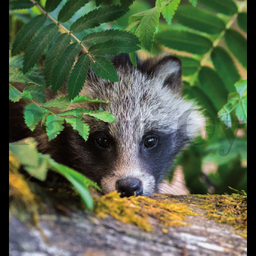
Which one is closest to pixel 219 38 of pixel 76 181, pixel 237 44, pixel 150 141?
pixel 237 44

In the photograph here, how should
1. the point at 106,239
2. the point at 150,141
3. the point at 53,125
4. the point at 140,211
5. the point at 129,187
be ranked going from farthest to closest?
the point at 150,141
the point at 129,187
the point at 53,125
the point at 140,211
the point at 106,239

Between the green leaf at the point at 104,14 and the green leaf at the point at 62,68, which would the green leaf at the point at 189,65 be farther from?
the green leaf at the point at 62,68

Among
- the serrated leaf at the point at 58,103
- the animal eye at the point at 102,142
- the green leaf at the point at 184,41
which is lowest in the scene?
the animal eye at the point at 102,142

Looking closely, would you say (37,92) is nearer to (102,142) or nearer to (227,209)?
(102,142)

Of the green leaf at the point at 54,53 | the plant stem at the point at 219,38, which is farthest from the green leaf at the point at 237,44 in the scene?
the green leaf at the point at 54,53

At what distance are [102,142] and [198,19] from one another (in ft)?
3.89

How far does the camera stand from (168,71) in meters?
2.10

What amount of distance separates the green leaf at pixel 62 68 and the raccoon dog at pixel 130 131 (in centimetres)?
51

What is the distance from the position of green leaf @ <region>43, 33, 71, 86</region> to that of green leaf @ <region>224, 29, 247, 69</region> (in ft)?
4.35

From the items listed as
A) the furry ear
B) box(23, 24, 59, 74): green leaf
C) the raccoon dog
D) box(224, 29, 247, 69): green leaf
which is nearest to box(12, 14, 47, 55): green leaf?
box(23, 24, 59, 74): green leaf

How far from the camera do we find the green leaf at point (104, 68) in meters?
1.30

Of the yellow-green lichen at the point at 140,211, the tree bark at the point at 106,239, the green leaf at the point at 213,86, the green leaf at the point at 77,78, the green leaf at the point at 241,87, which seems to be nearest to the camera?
the tree bark at the point at 106,239

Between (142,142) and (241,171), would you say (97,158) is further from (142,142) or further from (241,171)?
(241,171)
